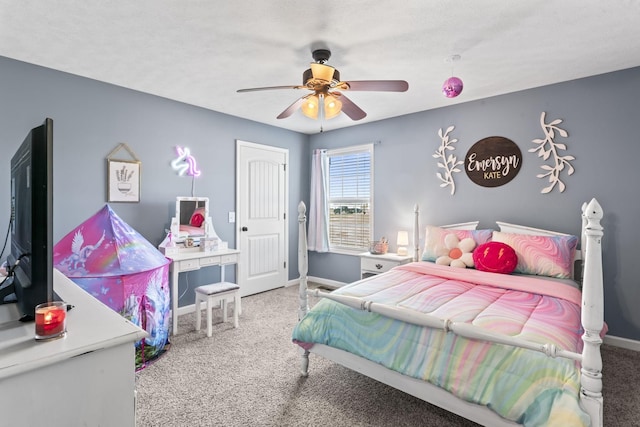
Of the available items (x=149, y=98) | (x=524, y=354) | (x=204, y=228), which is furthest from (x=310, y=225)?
(x=524, y=354)

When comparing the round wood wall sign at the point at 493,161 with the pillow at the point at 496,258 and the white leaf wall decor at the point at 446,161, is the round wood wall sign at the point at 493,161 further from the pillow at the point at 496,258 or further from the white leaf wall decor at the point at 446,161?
the pillow at the point at 496,258

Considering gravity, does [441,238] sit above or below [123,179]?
below

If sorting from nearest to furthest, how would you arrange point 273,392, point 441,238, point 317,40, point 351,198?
1. point 273,392
2. point 317,40
3. point 441,238
4. point 351,198

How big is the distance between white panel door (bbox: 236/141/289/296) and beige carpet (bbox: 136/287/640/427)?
5.26ft

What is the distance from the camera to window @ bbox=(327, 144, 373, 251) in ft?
15.8

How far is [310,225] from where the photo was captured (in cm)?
535

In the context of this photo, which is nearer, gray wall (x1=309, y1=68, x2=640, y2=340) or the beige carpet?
the beige carpet

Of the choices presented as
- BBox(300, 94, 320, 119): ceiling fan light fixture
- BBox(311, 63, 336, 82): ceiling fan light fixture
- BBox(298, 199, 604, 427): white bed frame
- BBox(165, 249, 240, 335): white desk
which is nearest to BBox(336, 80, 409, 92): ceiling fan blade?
BBox(311, 63, 336, 82): ceiling fan light fixture

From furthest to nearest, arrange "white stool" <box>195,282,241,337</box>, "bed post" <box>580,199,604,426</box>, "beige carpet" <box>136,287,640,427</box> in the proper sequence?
"white stool" <box>195,282,241,337</box> < "beige carpet" <box>136,287,640,427</box> < "bed post" <box>580,199,604,426</box>

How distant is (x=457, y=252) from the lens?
132 inches

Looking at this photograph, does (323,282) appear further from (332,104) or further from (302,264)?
(332,104)

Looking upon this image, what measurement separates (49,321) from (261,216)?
12.6 feet

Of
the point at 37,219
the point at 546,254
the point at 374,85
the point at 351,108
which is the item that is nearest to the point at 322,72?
the point at 374,85

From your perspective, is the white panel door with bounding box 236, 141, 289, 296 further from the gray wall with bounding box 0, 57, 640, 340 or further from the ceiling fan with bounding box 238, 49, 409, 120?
the ceiling fan with bounding box 238, 49, 409, 120
